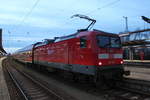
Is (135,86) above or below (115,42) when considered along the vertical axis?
below

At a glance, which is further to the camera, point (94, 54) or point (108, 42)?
point (108, 42)

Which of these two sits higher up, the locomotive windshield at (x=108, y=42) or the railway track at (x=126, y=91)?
the locomotive windshield at (x=108, y=42)

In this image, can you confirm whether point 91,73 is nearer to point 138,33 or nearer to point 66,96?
point 66,96

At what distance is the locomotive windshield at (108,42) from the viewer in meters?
10.6

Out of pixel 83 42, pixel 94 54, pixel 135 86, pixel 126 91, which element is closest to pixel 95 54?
pixel 94 54

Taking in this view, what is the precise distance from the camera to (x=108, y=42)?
36.0ft

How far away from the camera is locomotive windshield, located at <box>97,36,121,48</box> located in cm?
1057

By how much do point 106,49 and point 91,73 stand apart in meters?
1.61

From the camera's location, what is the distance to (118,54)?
11.3m

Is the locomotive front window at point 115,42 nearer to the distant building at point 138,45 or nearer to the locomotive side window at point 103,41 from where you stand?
the locomotive side window at point 103,41

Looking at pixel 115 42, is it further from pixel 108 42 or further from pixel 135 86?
pixel 135 86

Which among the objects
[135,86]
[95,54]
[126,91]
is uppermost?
[95,54]

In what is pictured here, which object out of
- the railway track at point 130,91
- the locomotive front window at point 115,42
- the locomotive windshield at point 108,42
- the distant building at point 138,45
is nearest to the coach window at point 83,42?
the locomotive windshield at point 108,42

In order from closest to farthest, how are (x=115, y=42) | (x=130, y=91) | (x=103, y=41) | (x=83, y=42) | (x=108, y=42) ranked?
1. (x=130, y=91)
2. (x=103, y=41)
3. (x=108, y=42)
4. (x=83, y=42)
5. (x=115, y=42)
